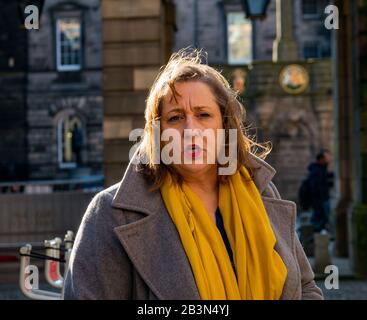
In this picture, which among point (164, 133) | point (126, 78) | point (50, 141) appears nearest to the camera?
point (164, 133)

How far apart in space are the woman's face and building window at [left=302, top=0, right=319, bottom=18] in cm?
4048

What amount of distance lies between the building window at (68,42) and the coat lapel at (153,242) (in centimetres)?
4001

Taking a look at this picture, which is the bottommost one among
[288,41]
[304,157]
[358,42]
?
[304,157]

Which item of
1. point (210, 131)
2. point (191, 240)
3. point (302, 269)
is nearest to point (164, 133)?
point (210, 131)

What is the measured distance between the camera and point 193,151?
2871 mm

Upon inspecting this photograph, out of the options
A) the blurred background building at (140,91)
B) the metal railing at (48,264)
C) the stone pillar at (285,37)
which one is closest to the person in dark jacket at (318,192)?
the blurred background building at (140,91)

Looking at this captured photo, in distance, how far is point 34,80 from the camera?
41.7 meters

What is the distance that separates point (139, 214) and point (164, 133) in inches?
11.7

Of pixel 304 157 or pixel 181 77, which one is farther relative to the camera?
pixel 304 157

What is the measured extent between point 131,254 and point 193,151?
418 mm

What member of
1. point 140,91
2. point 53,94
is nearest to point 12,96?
point 53,94

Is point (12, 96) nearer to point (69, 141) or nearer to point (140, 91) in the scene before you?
point (69, 141)

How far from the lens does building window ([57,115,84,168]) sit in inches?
1615
